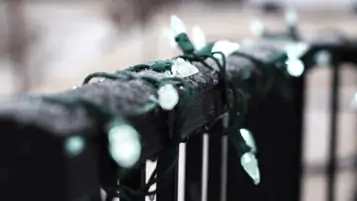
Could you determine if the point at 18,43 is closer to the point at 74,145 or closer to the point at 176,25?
the point at 176,25

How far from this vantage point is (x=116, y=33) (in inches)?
198

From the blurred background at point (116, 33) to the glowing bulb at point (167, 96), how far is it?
277 centimetres

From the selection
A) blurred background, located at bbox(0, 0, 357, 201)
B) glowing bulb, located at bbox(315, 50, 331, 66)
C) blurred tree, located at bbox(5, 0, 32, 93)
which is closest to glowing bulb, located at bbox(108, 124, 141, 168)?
glowing bulb, located at bbox(315, 50, 331, 66)

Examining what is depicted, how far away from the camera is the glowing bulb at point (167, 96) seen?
0.57 m

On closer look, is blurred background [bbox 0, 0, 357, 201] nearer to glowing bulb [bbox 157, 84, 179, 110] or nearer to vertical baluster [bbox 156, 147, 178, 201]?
vertical baluster [bbox 156, 147, 178, 201]

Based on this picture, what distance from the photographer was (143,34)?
15.9ft

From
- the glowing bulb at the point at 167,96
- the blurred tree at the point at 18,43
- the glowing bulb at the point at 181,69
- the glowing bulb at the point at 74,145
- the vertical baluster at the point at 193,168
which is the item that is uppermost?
the blurred tree at the point at 18,43

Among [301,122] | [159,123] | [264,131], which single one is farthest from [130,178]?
[301,122]

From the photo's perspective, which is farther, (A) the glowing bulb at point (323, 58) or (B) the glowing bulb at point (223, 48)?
(A) the glowing bulb at point (323, 58)

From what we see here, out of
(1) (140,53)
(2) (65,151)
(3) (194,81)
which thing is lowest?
(2) (65,151)

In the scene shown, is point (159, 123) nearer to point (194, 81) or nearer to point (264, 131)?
point (194, 81)

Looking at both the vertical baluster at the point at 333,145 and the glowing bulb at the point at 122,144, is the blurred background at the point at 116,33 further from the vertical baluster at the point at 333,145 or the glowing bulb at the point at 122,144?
the glowing bulb at the point at 122,144

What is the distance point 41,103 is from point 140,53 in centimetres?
471

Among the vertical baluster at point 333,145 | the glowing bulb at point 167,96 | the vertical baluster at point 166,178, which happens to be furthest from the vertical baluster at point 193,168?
the vertical baluster at point 333,145
